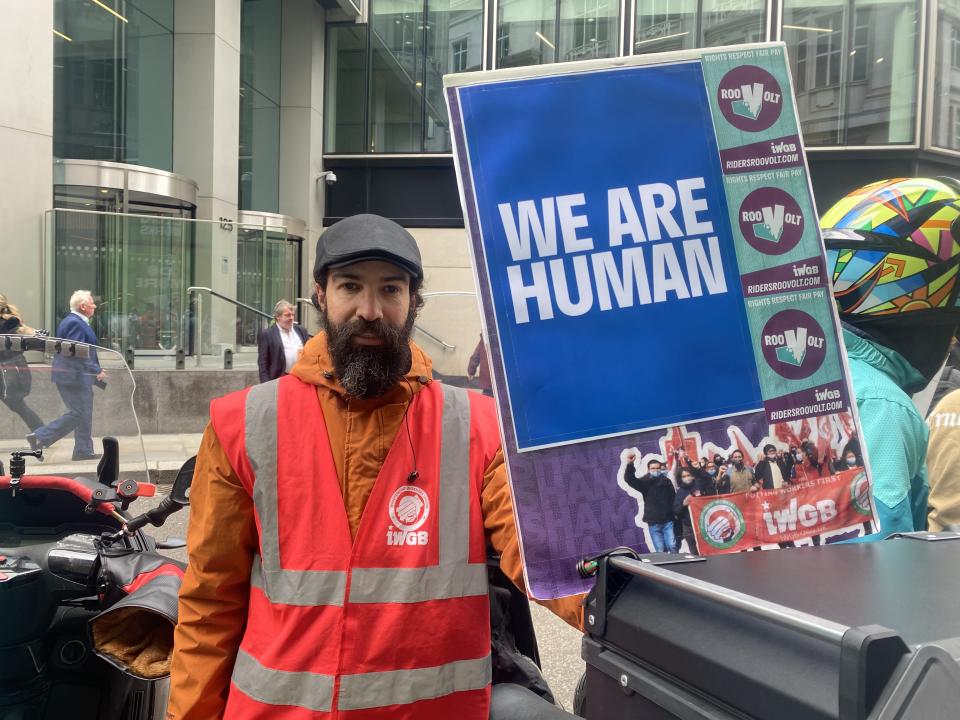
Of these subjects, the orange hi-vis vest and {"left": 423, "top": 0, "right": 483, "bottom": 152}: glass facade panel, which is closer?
the orange hi-vis vest

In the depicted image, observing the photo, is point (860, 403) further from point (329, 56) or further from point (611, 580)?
point (329, 56)

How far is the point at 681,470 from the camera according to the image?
1.21 metres

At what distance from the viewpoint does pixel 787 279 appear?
50.1 inches

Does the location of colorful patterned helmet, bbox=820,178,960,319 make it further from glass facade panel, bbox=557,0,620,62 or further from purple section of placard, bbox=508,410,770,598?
glass facade panel, bbox=557,0,620,62

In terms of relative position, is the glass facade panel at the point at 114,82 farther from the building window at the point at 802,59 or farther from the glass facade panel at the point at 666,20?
the building window at the point at 802,59

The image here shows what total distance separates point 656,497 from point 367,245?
99 centimetres

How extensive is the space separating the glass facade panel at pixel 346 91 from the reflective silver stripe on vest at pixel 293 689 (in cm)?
2083

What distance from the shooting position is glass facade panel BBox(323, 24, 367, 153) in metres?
21.3

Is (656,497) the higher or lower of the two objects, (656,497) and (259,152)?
the lower

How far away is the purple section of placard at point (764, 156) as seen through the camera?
1.25 metres

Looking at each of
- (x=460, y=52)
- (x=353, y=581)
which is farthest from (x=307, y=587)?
(x=460, y=52)

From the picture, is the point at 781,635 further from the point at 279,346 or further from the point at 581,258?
the point at 279,346

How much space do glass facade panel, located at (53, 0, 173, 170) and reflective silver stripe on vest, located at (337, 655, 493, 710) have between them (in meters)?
13.6

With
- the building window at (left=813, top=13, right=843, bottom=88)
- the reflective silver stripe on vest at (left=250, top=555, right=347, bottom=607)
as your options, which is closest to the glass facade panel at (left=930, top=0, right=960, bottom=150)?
the building window at (left=813, top=13, right=843, bottom=88)
